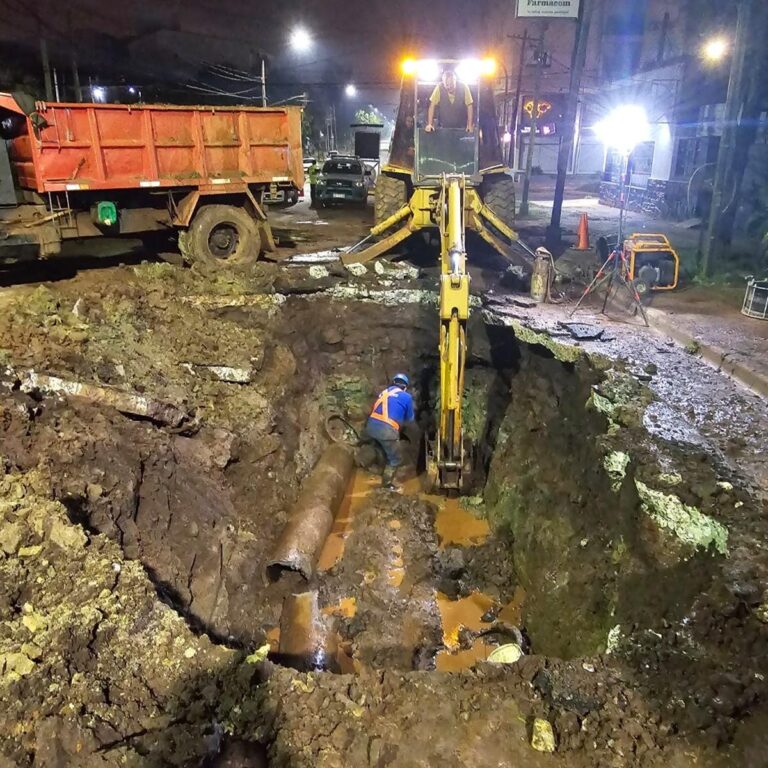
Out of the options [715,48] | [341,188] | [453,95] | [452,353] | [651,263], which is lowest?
[452,353]

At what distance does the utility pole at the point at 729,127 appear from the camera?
32.5ft

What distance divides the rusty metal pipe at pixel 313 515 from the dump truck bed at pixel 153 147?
4686 mm

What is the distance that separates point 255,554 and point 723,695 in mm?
4165

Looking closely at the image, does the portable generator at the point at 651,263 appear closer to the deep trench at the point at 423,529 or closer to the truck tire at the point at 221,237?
the deep trench at the point at 423,529

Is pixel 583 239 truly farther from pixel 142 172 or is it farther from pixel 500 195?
Result: pixel 142 172

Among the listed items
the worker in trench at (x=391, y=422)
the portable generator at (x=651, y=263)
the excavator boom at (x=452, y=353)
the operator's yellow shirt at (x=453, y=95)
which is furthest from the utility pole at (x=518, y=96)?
the worker in trench at (x=391, y=422)

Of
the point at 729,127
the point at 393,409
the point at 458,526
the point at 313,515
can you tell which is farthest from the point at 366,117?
the point at 313,515

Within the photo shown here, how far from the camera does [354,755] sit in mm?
3348

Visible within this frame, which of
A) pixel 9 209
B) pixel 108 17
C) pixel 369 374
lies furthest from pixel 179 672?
pixel 108 17

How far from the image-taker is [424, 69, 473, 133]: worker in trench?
9804mm

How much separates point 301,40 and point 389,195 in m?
25.9

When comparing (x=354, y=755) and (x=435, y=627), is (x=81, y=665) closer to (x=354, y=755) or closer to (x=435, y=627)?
(x=354, y=755)

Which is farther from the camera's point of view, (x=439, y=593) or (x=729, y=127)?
(x=729, y=127)

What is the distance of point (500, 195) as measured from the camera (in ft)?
36.3
